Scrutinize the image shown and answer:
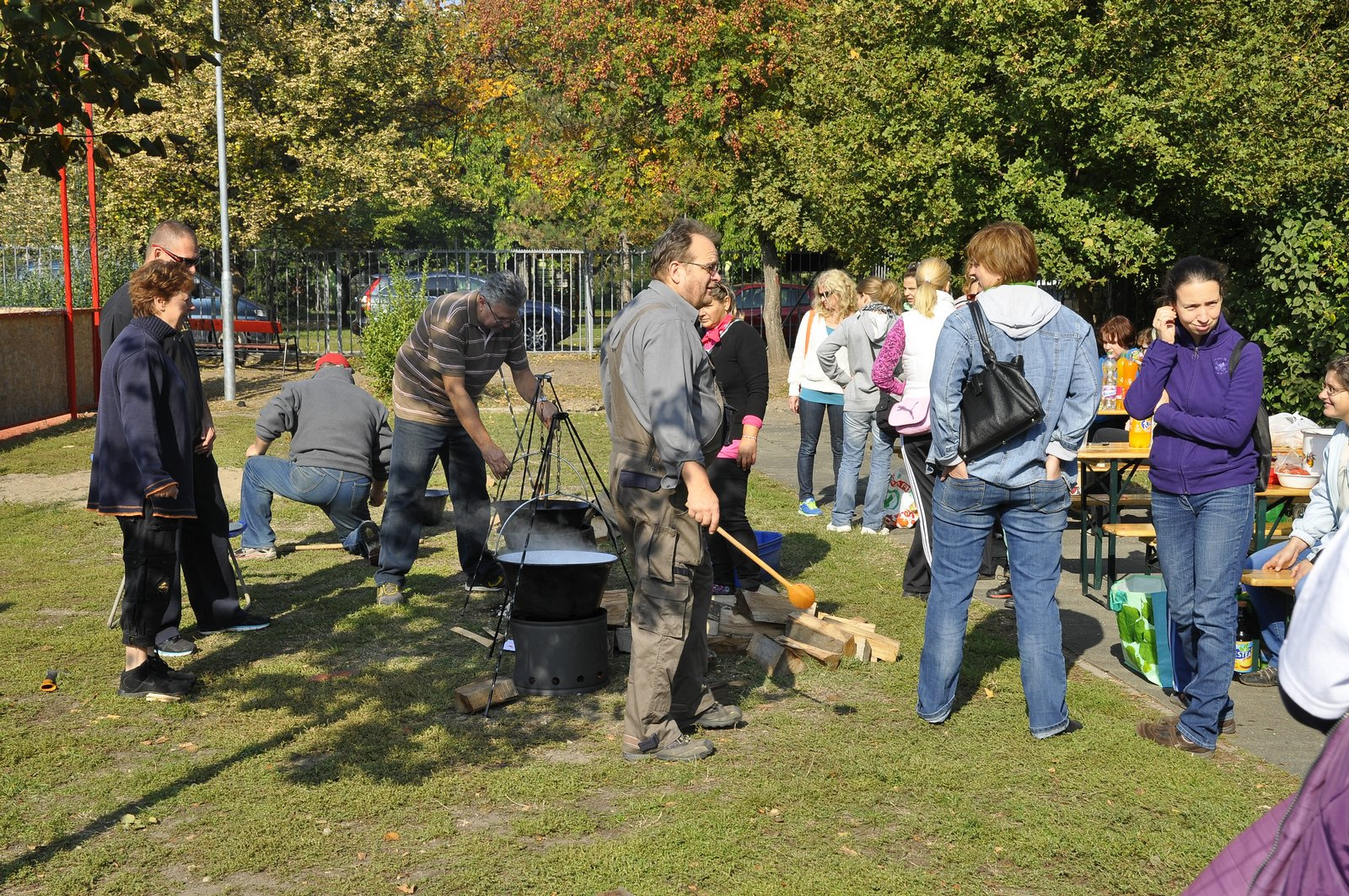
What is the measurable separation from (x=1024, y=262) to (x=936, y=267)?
2.82 m

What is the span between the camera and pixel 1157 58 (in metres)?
14.0

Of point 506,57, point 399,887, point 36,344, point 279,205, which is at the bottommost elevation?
point 399,887

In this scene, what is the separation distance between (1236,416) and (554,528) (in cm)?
321

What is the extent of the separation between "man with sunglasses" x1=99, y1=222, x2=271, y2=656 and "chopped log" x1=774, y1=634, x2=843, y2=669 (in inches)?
115

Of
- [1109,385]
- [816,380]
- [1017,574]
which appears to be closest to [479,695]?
[1017,574]

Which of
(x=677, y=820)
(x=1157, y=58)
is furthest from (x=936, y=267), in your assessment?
(x=1157, y=58)

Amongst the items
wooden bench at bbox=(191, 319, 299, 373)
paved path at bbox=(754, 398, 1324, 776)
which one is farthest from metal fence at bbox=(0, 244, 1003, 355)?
paved path at bbox=(754, 398, 1324, 776)

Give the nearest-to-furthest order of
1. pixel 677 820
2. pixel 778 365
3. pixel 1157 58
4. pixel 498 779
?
1. pixel 677 820
2. pixel 498 779
3. pixel 1157 58
4. pixel 778 365

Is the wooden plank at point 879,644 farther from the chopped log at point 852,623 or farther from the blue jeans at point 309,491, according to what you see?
the blue jeans at point 309,491

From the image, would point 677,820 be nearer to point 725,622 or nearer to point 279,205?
point 725,622

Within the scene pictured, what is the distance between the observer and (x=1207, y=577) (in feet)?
16.9

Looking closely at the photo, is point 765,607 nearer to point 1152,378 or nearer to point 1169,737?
point 1169,737

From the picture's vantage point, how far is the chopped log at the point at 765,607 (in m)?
6.89

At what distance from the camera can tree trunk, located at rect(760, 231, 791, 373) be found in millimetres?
23906
